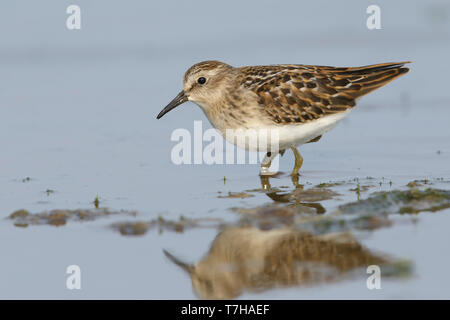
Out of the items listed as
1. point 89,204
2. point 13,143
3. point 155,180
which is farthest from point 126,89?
point 89,204

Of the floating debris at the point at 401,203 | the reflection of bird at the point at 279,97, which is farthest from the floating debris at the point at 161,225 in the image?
the reflection of bird at the point at 279,97

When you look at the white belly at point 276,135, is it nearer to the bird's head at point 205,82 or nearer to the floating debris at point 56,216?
the bird's head at point 205,82

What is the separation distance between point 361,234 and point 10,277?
3537mm

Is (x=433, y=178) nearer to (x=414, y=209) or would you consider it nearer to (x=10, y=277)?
(x=414, y=209)

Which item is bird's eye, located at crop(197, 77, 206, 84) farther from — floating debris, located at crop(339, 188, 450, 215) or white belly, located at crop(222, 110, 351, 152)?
floating debris, located at crop(339, 188, 450, 215)

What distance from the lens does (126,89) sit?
16.2m

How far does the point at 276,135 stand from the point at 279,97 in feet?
1.85

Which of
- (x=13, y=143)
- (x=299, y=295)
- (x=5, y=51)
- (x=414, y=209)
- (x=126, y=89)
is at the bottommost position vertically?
(x=299, y=295)

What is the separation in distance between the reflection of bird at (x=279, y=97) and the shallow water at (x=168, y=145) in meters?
0.72

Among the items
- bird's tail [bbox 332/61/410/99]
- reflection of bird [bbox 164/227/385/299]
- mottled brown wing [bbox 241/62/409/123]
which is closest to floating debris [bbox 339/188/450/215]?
reflection of bird [bbox 164/227/385/299]

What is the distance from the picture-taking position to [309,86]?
419 inches

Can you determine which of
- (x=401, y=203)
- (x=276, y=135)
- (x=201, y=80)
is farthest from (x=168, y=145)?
(x=401, y=203)

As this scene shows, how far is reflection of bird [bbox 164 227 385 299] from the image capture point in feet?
21.1

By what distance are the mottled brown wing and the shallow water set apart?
100cm
